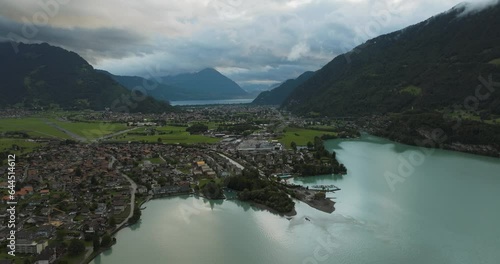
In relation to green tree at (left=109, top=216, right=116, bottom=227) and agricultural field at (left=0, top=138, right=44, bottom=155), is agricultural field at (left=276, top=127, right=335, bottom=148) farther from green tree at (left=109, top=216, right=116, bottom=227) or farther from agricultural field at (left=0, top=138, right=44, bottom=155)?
green tree at (left=109, top=216, right=116, bottom=227)

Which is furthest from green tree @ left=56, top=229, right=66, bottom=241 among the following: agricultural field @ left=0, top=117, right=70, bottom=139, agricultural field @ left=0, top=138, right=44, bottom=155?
agricultural field @ left=0, top=117, right=70, bottom=139

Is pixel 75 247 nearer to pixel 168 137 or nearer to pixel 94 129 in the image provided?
pixel 168 137

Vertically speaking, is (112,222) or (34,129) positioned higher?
(112,222)

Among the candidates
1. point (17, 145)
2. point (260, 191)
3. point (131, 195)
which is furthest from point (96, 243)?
point (17, 145)

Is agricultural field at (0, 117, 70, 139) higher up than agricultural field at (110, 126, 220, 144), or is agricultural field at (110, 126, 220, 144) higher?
agricultural field at (110, 126, 220, 144)

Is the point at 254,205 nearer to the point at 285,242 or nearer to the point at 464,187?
the point at 285,242

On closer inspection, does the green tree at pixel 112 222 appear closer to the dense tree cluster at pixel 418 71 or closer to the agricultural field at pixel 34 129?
the agricultural field at pixel 34 129

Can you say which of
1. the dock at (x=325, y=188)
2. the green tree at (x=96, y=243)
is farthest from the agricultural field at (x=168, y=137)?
the green tree at (x=96, y=243)

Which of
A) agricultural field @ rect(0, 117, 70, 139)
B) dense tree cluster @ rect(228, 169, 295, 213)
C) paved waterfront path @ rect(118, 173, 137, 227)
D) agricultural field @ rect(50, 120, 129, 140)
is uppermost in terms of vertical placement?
dense tree cluster @ rect(228, 169, 295, 213)
